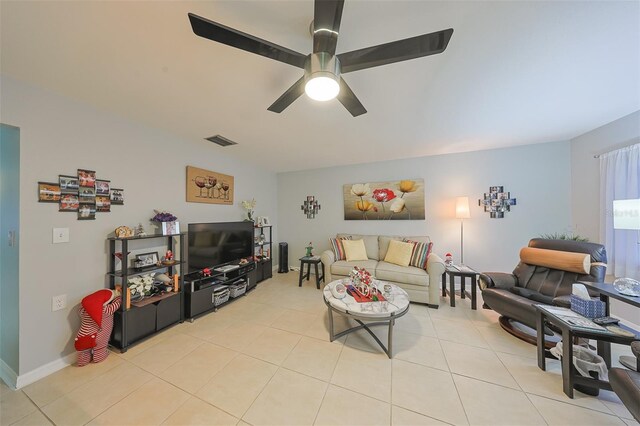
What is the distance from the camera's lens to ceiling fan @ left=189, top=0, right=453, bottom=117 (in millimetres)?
923

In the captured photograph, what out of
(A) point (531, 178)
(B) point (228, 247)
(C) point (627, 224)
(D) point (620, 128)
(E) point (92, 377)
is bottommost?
(E) point (92, 377)

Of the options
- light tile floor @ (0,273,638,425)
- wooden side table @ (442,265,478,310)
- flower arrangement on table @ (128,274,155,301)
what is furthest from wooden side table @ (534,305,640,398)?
flower arrangement on table @ (128,274,155,301)

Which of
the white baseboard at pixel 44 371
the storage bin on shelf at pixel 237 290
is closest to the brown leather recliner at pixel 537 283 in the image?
the storage bin on shelf at pixel 237 290

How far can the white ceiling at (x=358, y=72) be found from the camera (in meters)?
1.12

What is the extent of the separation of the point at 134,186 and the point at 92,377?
1802 millimetres

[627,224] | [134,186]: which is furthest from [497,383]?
[134,186]

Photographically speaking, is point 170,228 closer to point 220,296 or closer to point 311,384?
point 220,296

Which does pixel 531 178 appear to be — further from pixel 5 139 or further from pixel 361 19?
pixel 5 139

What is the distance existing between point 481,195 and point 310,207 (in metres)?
3.23

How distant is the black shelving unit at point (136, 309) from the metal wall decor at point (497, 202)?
470 cm

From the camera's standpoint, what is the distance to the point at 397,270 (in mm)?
3115

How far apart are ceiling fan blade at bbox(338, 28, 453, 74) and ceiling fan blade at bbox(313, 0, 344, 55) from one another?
11cm

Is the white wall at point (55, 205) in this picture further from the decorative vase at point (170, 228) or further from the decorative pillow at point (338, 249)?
the decorative pillow at point (338, 249)

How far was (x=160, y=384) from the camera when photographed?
5.21 feet
